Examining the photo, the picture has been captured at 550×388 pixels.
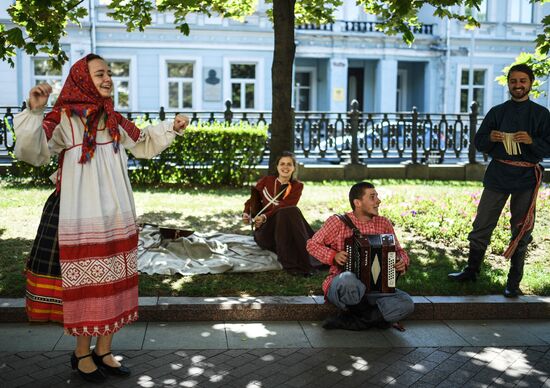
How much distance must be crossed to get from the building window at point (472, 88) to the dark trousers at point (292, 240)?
26519 mm

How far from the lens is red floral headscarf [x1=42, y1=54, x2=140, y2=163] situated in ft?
13.4

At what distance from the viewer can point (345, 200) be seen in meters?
11.8

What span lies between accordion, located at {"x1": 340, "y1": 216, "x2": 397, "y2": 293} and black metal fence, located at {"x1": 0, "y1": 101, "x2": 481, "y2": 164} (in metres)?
10.9

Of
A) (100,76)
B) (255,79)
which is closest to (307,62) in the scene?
(255,79)

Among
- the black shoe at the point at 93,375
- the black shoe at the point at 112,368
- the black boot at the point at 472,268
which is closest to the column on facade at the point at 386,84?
the black boot at the point at 472,268

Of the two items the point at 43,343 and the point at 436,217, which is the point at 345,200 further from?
the point at 43,343

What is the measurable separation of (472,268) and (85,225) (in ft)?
13.3

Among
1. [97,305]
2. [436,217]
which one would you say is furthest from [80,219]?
[436,217]

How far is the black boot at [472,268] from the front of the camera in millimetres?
6480

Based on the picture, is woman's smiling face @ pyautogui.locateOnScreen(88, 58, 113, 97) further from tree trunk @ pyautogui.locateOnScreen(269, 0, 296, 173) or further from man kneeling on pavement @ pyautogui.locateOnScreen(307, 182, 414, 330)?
tree trunk @ pyautogui.locateOnScreen(269, 0, 296, 173)

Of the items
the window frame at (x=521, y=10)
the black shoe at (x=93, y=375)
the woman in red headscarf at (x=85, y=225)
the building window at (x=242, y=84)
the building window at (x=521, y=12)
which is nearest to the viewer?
the woman in red headscarf at (x=85, y=225)

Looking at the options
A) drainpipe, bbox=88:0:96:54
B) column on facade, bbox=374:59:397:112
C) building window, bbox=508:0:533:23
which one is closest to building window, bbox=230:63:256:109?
drainpipe, bbox=88:0:96:54

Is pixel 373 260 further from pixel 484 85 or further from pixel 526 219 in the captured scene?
pixel 484 85

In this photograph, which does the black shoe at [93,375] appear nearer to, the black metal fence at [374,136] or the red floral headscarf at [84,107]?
the red floral headscarf at [84,107]
